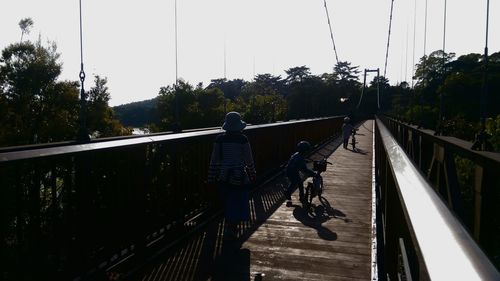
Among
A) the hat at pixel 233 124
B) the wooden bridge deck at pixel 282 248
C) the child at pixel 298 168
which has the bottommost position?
the wooden bridge deck at pixel 282 248

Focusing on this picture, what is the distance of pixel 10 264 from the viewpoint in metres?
2.53

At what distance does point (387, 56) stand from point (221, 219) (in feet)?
150

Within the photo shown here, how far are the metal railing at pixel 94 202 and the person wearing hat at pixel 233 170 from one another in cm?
44

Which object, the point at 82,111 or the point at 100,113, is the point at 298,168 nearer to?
the point at 82,111

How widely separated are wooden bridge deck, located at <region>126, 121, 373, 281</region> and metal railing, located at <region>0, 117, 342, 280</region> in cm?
32

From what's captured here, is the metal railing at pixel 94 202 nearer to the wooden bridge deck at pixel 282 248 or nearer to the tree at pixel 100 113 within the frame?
the wooden bridge deck at pixel 282 248

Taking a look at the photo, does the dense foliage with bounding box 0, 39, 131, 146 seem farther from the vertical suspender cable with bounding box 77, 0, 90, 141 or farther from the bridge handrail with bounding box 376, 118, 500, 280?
the bridge handrail with bounding box 376, 118, 500, 280

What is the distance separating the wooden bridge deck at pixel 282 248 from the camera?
3908 millimetres

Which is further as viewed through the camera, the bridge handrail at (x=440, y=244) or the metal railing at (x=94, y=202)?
the metal railing at (x=94, y=202)

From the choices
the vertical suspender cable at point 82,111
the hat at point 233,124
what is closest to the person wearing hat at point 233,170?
the hat at point 233,124

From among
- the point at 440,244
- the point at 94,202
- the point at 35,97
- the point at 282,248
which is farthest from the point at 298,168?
the point at 35,97

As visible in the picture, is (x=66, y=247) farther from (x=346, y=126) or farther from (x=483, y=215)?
(x=346, y=126)

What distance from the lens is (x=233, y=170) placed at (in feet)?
15.5

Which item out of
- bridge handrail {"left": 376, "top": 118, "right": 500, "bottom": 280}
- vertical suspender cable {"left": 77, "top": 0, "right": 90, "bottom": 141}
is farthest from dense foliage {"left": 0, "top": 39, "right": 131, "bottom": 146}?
bridge handrail {"left": 376, "top": 118, "right": 500, "bottom": 280}
